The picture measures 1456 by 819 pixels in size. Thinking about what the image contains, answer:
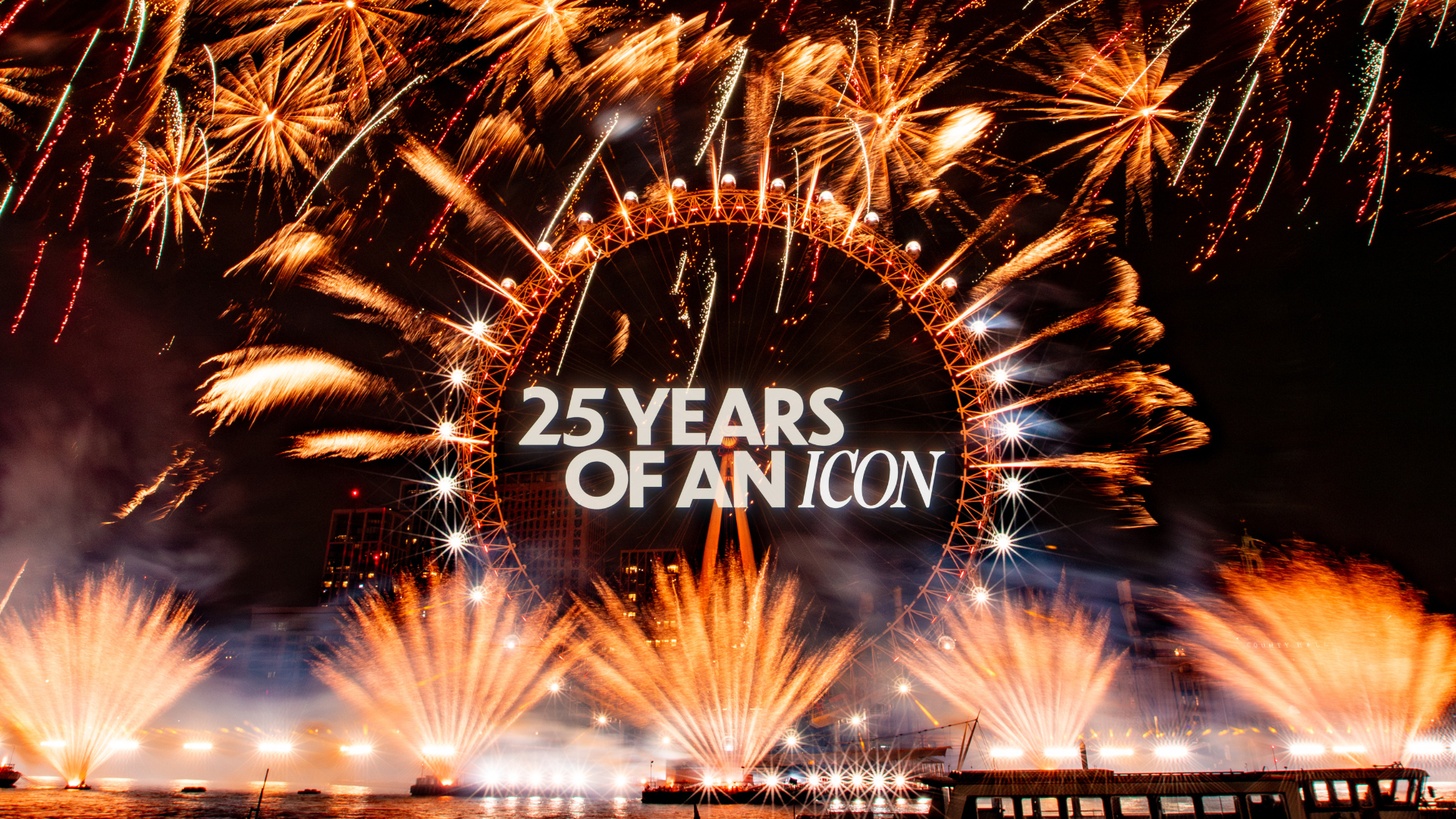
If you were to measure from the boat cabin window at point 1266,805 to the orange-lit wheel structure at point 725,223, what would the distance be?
1249 centimetres

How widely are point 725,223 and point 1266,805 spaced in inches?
1092

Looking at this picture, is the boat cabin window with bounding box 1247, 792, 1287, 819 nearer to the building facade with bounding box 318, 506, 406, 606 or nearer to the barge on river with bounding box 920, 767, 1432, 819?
the barge on river with bounding box 920, 767, 1432, 819

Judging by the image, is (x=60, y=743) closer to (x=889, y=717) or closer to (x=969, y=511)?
(x=889, y=717)

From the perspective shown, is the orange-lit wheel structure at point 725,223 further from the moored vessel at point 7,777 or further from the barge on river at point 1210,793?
the moored vessel at point 7,777

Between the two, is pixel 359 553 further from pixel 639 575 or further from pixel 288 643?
pixel 639 575

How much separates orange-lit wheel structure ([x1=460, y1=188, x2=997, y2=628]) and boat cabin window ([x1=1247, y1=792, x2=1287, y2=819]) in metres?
12.5

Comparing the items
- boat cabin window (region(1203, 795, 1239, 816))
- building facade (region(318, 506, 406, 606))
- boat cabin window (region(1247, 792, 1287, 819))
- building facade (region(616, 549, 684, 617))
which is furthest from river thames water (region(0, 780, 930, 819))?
building facade (region(318, 506, 406, 606))

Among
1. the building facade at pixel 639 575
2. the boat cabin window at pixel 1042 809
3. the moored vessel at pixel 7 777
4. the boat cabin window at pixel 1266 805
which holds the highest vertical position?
the building facade at pixel 639 575

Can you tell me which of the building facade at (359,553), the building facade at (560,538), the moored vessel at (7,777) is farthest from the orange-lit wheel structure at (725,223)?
the building facade at (359,553)

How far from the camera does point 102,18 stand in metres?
19.1

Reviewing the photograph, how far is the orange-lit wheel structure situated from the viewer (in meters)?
32.9

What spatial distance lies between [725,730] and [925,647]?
56.5ft

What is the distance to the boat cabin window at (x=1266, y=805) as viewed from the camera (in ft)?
75.8

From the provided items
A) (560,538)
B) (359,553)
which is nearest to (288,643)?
(359,553)
